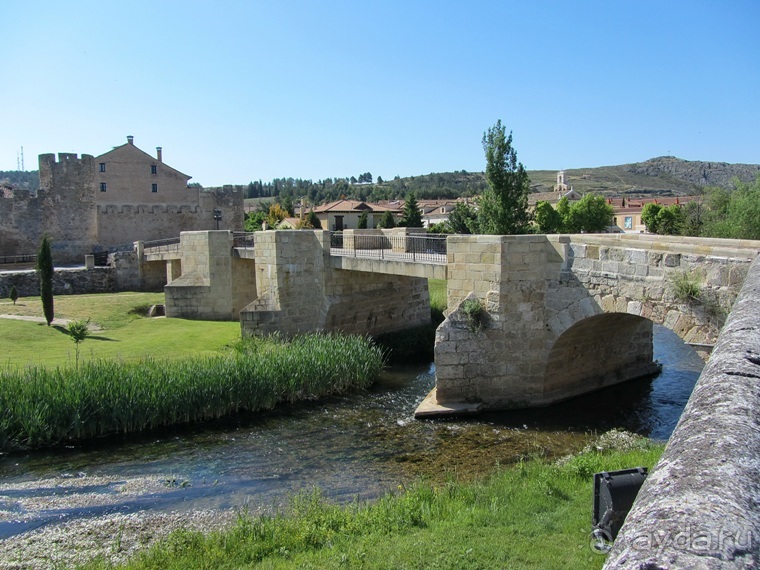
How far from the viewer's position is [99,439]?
1302 centimetres

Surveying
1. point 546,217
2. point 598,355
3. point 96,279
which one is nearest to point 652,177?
point 546,217

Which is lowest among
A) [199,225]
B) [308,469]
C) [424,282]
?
[308,469]

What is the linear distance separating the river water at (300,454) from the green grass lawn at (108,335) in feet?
15.4

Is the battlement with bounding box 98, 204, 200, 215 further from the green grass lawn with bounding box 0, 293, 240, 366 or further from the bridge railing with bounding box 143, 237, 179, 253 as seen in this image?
the green grass lawn with bounding box 0, 293, 240, 366

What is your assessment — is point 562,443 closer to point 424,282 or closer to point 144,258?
point 424,282

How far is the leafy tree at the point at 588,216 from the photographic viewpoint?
4969 centimetres

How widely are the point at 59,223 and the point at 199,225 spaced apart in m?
7.98

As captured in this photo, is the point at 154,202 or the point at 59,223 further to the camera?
the point at 154,202

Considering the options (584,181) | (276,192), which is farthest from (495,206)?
(276,192)

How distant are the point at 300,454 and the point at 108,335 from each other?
11.7 metres

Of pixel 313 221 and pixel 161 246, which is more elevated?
pixel 313 221

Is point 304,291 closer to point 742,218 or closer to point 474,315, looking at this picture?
point 474,315

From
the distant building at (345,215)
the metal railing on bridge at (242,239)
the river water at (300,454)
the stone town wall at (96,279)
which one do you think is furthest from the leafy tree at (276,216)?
the river water at (300,454)

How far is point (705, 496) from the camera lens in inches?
64.4
